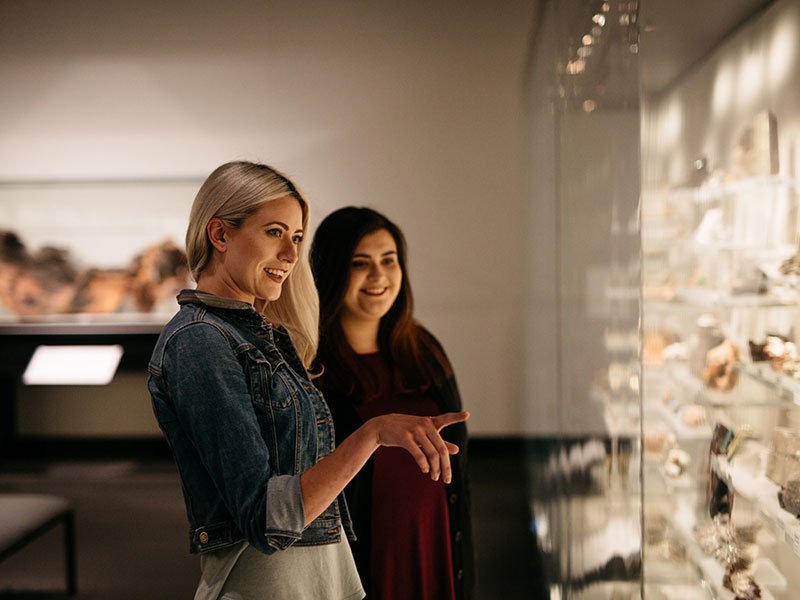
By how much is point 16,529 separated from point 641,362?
2431 millimetres

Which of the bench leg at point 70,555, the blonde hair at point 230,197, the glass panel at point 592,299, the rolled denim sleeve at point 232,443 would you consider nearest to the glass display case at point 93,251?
the bench leg at point 70,555

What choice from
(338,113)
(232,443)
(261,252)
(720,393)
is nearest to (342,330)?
(261,252)

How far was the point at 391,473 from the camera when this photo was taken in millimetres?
1549

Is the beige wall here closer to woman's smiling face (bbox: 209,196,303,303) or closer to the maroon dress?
the maroon dress

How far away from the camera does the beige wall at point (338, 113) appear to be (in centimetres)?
476

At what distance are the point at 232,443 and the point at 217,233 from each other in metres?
0.32

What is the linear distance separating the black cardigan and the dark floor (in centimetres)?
132

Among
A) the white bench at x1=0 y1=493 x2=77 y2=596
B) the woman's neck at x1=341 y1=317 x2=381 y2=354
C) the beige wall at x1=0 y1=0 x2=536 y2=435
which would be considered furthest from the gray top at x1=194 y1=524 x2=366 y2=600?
the beige wall at x1=0 y1=0 x2=536 y2=435

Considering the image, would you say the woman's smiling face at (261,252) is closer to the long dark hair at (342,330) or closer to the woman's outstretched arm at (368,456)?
the woman's outstretched arm at (368,456)

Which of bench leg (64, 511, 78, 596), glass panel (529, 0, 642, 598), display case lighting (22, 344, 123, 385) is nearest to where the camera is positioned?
glass panel (529, 0, 642, 598)

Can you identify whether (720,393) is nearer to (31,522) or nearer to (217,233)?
(217,233)

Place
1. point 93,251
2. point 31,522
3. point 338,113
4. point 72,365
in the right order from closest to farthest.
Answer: point 31,522 < point 72,365 < point 338,113 < point 93,251

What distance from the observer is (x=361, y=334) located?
163cm

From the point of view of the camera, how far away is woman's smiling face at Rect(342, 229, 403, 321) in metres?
1.55
